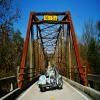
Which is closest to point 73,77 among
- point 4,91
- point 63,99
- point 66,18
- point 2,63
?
point 66,18

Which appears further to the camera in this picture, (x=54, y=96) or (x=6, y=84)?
(x=6, y=84)

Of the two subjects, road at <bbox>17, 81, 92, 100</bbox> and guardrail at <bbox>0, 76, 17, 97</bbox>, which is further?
road at <bbox>17, 81, 92, 100</bbox>

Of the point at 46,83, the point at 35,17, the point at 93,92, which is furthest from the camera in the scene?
the point at 35,17

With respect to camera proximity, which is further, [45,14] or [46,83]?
[45,14]

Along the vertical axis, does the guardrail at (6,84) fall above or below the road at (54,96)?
above

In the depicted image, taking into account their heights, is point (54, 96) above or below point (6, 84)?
below

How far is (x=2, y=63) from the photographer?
21.3 meters

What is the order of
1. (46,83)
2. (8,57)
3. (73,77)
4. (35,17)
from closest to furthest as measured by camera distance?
(46,83) → (8,57) → (73,77) → (35,17)

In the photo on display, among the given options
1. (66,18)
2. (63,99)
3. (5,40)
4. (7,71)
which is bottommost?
(63,99)

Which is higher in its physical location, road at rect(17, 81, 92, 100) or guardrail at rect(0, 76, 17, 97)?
guardrail at rect(0, 76, 17, 97)

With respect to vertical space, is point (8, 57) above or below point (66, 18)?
below

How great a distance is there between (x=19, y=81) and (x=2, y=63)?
299cm

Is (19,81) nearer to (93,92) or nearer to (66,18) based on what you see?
(93,92)

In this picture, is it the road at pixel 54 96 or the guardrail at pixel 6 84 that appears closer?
the guardrail at pixel 6 84
